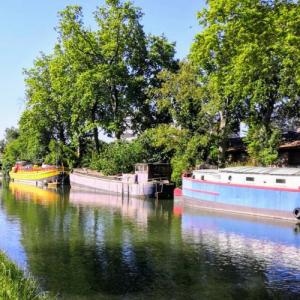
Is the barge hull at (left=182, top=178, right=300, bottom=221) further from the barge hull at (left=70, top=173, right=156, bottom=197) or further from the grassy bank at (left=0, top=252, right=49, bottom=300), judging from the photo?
the grassy bank at (left=0, top=252, right=49, bottom=300)

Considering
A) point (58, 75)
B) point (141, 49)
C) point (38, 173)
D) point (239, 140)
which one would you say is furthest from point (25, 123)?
point (239, 140)

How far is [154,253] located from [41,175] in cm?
5909

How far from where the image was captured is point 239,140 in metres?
62.6

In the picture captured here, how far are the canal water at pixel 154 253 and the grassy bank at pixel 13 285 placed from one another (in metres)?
4.57

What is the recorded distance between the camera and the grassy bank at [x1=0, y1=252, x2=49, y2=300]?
34.3ft

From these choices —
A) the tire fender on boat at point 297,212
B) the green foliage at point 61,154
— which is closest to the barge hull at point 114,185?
the green foliage at point 61,154

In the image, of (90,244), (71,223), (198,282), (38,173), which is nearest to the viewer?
(198,282)

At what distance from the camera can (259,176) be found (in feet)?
130

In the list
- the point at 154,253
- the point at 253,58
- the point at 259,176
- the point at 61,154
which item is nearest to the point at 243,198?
the point at 259,176

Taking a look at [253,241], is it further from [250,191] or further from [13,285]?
[13,285]

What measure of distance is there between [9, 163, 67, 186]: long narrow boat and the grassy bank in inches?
2515

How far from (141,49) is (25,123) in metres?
27.0

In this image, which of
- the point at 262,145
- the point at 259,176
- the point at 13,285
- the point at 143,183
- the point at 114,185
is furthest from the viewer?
the point at 114,185

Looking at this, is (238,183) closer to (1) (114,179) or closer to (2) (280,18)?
(2) (280,18)
